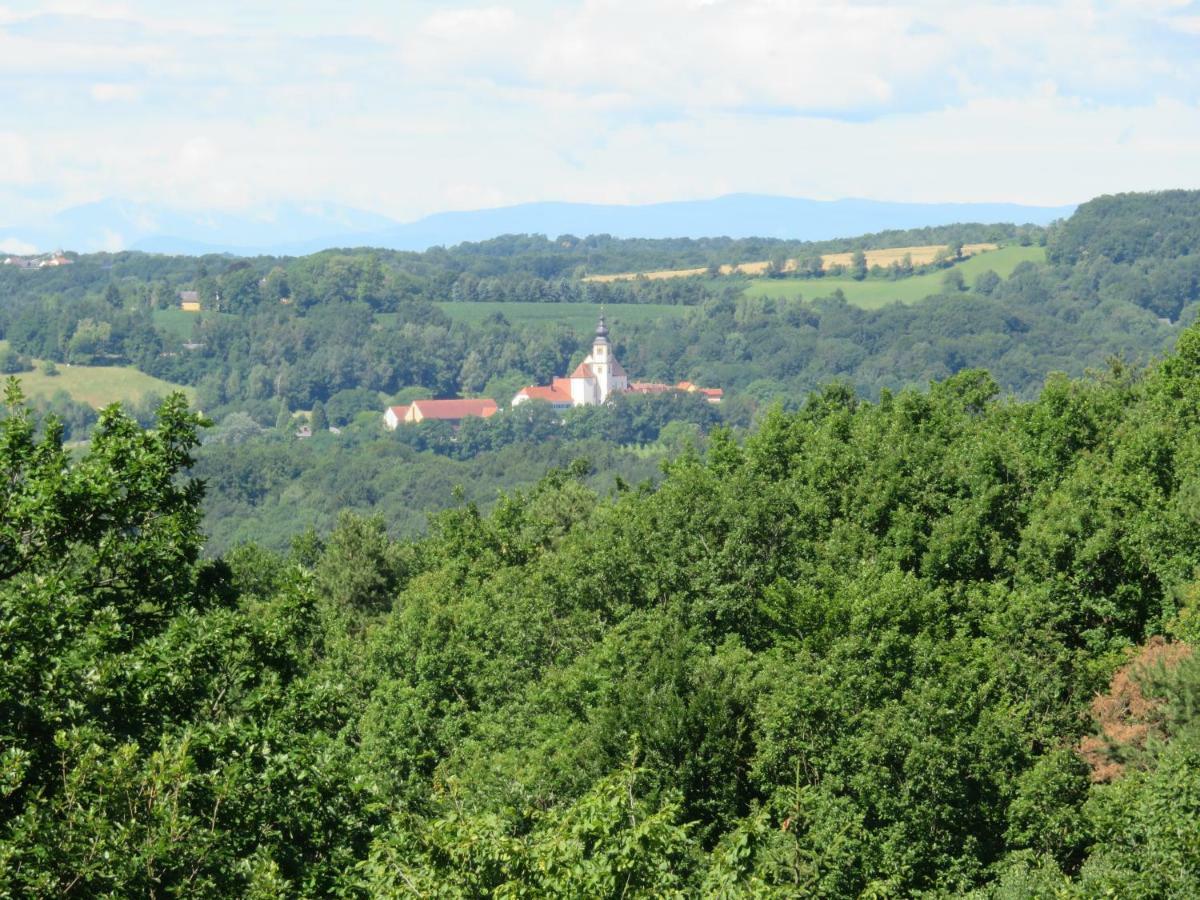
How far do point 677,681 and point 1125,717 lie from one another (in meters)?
7.95

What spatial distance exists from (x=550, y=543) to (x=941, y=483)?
53.9ft

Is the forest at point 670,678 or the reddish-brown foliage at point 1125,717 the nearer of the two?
the forest at point 670,678

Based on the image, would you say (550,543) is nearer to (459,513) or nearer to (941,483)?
(459,513)

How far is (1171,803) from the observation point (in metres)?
18.4

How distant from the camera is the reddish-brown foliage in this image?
25203mm

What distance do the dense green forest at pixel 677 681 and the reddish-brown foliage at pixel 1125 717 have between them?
0.24 feet

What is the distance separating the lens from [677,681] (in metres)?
26.2

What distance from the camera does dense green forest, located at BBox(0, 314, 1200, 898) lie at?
13898mm

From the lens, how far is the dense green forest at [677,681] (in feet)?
45.6

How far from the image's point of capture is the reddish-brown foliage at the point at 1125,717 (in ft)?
82.7

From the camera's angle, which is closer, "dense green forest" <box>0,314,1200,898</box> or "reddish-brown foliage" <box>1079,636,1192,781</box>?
"dense green forest" <box>0,314,1200,898</box>

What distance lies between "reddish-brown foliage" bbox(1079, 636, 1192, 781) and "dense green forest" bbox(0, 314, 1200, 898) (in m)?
0.07

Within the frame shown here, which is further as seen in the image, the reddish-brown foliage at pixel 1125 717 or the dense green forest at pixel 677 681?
the reddish-brown foliage at pixel 1125 717

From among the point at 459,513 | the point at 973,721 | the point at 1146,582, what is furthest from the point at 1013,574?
the point at 459,513
